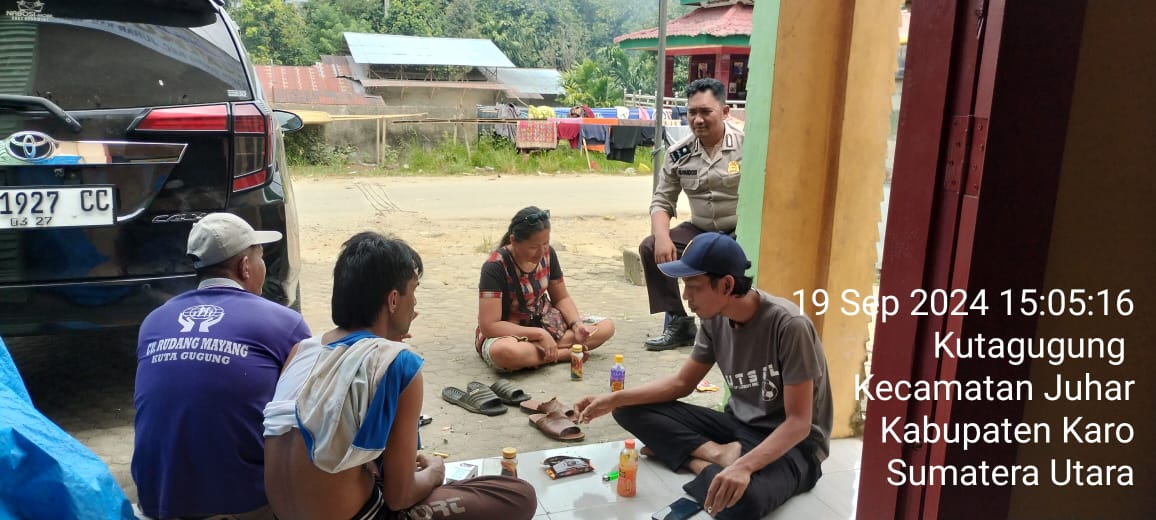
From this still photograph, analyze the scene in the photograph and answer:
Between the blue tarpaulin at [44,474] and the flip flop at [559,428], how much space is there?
1869 mm

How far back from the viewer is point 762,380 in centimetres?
297

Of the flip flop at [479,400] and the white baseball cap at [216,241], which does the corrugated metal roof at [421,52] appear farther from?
the white baseball cap at [216,241]

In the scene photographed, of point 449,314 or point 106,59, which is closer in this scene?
point 106,59

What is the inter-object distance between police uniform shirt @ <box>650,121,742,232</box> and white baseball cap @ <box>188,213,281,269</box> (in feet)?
9.95

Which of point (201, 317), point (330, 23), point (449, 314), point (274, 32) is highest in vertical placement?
point (330, 23)

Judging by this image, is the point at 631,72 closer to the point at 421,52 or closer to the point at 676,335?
the point at 421,52

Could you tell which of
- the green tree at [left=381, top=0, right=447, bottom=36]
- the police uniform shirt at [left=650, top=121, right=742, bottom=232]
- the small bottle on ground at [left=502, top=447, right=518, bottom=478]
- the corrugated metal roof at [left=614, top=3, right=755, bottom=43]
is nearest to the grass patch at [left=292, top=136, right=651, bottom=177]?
the corrugated metal roof at [left=614, top=3, right=755, bottom=43]

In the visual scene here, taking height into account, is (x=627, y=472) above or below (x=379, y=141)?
below

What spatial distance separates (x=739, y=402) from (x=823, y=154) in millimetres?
1157

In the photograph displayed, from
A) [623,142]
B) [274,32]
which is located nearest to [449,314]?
[623,142]

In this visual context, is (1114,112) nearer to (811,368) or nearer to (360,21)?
(811,368)

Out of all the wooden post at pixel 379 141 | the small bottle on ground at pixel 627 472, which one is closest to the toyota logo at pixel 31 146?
the small bottle on ground at pixel 627 472

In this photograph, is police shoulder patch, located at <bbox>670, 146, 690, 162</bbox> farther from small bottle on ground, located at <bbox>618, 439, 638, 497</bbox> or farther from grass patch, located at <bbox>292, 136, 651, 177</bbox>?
grass patch, located at <bbox>292, 136, 651, 177</bbox>

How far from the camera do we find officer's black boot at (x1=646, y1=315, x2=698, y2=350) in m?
5.26
